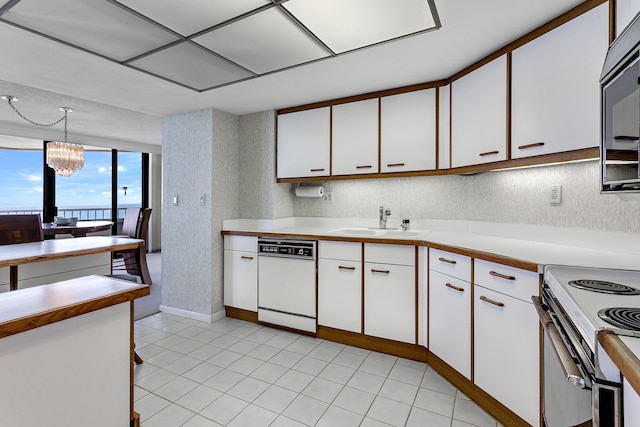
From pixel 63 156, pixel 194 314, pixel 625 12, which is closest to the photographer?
pixel 625 12

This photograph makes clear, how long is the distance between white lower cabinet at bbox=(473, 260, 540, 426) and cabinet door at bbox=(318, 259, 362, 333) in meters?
0.95

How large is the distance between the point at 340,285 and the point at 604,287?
1803 millimetres

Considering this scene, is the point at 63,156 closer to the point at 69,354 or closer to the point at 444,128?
the point at 69,354

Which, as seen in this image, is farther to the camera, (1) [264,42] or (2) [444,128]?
(2) [444,128]

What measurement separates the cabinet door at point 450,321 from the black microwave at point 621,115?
→ 950 millimetres

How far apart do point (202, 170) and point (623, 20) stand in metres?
3.21

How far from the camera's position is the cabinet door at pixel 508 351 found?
1486 mm

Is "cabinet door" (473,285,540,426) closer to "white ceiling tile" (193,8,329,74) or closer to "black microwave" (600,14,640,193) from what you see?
"black microwave" (600,14,640,193)

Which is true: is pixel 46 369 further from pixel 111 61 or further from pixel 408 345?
pixel 408 345

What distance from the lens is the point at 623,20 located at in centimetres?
138

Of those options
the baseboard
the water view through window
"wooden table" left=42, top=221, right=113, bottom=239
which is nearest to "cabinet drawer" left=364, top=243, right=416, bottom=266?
the baseboard

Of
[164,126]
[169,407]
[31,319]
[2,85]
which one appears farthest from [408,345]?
[2,85]

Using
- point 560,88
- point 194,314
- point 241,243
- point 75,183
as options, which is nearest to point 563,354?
point 560,88

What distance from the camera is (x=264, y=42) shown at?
6.22 ft
